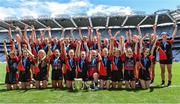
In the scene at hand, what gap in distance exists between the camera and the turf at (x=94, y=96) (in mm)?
8422

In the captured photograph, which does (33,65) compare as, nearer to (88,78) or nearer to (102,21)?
(88,78)

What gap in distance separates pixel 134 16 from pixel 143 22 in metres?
1.97

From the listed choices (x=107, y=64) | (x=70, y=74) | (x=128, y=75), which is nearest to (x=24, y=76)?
(x=70, y=74)

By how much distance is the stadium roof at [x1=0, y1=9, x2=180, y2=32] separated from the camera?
61.9 m

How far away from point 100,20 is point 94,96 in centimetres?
5634

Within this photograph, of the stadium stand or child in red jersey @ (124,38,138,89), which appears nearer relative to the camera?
child in red jersey @ (124,38,138,89)

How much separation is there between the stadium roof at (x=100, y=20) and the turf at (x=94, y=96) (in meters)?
50.9

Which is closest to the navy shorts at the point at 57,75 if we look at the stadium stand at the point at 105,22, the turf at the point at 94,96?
the turf at the point at 94,96

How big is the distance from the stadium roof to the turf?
5091 centimetres

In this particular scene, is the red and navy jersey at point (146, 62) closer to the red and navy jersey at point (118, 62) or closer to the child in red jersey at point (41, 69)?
the red and navy jersey at point (118, 62)

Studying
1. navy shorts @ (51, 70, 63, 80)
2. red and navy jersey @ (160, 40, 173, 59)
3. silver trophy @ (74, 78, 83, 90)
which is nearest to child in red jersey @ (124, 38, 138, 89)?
red and navy jersey @ (160, 40, 173, 59)

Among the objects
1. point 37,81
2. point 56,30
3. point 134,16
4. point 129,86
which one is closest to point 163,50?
point 129,86

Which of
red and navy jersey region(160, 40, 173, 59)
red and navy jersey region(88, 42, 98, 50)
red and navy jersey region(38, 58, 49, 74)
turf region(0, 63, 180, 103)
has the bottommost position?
turf region(0, 63, 180, 103)

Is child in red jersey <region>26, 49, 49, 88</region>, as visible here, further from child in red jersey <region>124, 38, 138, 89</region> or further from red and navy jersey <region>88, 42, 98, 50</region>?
child in red jersey <region>124, 38, 138, 89</region>
